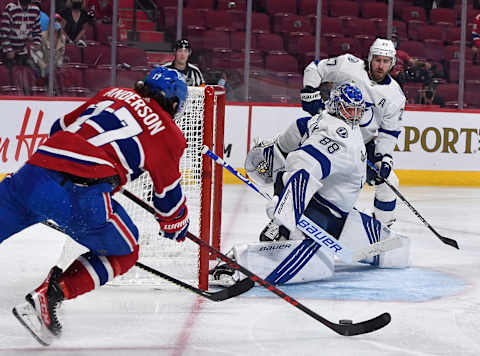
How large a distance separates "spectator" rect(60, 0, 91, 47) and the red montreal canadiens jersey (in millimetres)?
4949

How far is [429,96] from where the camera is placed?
26.2ft

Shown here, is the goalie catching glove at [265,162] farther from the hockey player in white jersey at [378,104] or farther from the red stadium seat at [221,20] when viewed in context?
the red stadium seat at [221,20]

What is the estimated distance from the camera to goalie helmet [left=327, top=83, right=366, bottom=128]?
393 centimetres

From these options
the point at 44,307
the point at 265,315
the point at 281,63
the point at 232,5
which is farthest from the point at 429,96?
the point at 44,307

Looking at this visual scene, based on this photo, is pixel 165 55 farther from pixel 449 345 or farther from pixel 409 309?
pixel 449 345

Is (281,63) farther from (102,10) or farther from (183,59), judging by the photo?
(183,59)

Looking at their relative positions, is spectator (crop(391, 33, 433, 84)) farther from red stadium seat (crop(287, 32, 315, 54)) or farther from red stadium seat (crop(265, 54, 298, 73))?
red stadium seat (crop(265, 54, 298, 73))

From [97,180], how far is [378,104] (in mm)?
2692

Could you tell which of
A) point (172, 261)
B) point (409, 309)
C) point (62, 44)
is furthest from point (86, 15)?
point (409, 309)

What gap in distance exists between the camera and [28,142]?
6.65 meters

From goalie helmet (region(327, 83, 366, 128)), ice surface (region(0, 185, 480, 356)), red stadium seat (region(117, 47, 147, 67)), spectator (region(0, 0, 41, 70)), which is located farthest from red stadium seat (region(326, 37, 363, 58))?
goalie helmet (region(327, 83, 366, 128))

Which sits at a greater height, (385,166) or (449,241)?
(385,166)

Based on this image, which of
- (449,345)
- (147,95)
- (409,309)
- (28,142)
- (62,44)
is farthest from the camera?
(62,44)

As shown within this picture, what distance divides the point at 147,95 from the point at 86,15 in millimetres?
4966
